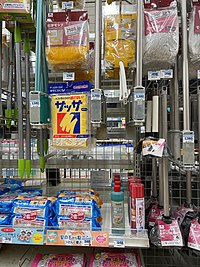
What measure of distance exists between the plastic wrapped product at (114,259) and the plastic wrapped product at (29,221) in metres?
0.37

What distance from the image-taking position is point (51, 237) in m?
1.18

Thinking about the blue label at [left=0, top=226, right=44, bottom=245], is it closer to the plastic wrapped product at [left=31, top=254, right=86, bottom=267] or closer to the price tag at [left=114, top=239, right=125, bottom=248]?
the plastic wrapped product at [left=31, top=254, right=86, bottom=267]

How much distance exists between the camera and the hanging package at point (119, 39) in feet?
3.85

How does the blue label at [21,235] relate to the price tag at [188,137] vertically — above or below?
below

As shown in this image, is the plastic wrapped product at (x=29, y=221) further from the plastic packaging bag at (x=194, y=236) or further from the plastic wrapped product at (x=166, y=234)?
the plastic packaging bag at (x=194, y=236)

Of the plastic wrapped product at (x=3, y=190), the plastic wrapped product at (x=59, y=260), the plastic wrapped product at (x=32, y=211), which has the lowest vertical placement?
the plastic wrapped product at (x=59, y=260)

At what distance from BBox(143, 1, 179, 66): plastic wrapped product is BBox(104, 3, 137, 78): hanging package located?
70 millimetres

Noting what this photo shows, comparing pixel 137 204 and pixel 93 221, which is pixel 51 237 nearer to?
pixel 93 221

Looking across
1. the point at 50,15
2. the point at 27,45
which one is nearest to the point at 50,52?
the point at 50,15

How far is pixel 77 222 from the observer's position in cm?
122

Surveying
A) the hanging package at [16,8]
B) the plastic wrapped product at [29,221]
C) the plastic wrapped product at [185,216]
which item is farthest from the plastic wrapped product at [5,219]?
the hanging package at [16,8]

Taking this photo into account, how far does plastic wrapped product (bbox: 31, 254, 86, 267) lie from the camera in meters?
1.31

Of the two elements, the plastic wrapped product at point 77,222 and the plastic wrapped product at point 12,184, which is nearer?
the plastic wrapped product at point 77,222

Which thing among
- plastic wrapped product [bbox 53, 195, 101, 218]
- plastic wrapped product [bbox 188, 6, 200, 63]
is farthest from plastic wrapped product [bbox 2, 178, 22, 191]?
plastic wrapped product [bbox 188, 6, 200, 63]
